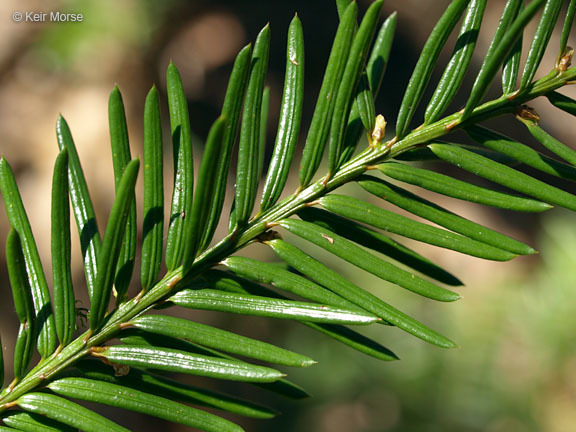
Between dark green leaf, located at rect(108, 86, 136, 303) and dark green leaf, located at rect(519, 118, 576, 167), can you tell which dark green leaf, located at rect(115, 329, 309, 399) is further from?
dark green leaf, located at rect(519, 118, 576, 167)

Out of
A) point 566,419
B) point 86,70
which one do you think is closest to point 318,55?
point 86,70

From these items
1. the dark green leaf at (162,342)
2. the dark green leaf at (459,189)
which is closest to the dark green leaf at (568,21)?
the dark green leaf at (459,189)

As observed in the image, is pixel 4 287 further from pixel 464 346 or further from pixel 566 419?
pixel 566 419

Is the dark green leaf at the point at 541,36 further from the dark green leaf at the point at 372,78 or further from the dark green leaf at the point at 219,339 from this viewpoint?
the dark green leaf at the point at 219,339

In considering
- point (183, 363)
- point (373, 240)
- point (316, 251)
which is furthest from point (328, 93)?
point (316, 251)

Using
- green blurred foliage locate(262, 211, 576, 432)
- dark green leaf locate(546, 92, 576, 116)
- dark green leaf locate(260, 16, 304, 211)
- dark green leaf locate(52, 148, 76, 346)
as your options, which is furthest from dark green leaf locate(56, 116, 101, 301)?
green blurred foliage locate(262, 211, 576, 432)

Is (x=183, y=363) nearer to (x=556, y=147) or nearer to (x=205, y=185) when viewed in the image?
(x=205, y=185)
